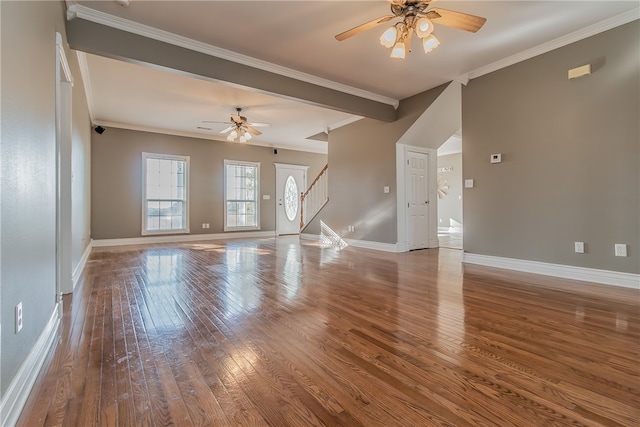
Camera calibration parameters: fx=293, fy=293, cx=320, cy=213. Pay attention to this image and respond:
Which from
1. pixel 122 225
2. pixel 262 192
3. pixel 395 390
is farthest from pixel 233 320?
pixel 262 192

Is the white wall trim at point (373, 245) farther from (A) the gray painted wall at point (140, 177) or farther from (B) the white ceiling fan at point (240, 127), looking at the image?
(A) the gray painted wall at point (140, 177)

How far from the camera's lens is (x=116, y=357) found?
176cm

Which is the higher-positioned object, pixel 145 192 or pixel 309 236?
pixel 145 192

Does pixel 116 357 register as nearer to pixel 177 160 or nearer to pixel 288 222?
pixel 177 160

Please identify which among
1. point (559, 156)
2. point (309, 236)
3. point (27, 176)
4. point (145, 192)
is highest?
point (559, 156)

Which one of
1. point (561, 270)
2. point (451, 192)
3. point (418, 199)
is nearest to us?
point (561, 270)

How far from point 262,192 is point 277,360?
7.66m

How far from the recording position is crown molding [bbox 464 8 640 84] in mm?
3172

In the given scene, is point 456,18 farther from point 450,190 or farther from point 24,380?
point 450,190

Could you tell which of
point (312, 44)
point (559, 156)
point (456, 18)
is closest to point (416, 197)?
point (559, 156)

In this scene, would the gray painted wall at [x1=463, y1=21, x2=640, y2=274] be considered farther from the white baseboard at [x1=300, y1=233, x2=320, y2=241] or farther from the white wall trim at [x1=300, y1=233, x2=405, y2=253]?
the white baseboard at [x1=300, y1=233, x2=320, y2=241]

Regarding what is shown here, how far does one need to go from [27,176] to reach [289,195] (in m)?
8.13

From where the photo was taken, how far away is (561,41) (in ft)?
11.9

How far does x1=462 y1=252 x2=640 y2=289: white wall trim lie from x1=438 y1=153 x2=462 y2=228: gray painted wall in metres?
6.51
